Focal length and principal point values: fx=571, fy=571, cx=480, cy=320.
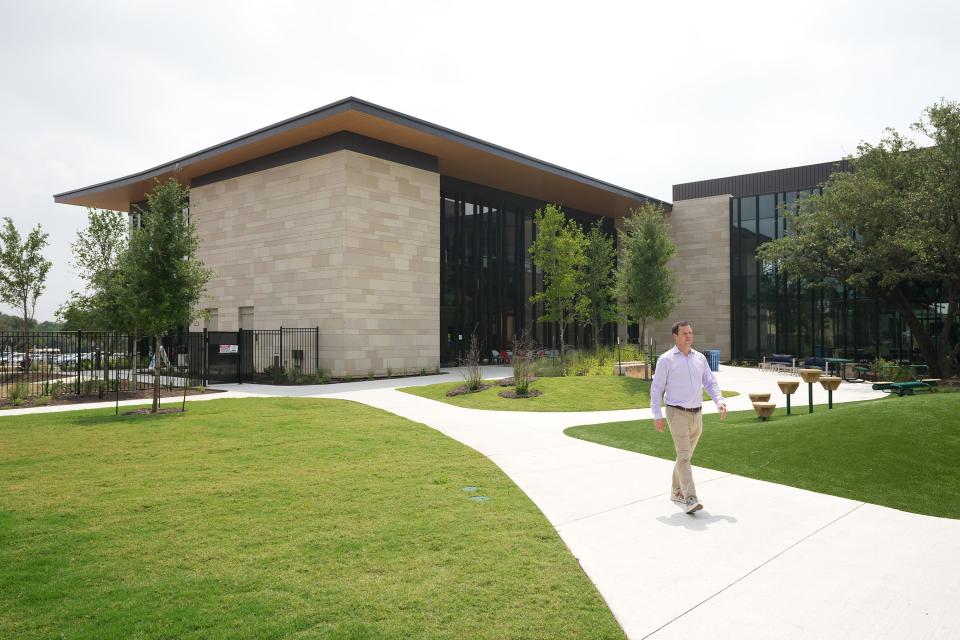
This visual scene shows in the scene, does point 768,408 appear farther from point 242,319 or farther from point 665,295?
point 242,319

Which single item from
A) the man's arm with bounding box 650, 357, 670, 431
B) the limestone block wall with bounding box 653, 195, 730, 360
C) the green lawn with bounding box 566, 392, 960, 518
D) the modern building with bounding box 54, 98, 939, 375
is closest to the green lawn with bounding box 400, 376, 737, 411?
the green lawn with bounding box 566, 392, 960, 518

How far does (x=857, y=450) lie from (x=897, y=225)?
1953cm

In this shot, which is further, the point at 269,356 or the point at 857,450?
the point at 269,356

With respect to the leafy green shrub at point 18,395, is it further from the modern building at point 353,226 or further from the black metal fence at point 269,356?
the black metal fence at point 269,356

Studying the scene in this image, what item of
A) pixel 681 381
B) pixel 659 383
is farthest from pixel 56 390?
pixel 681 381

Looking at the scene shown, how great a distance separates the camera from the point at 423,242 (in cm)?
2688

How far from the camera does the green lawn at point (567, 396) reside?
51.2ft

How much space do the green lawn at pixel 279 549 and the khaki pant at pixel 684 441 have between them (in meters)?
1.69

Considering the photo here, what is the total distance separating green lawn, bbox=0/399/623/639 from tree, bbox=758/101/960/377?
2175 centimetres

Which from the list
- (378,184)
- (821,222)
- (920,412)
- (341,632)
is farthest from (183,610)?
(821,222)

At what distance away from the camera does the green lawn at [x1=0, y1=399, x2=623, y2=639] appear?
12.5 ft

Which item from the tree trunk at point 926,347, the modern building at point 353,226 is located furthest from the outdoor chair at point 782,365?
the modern building at point 353,226

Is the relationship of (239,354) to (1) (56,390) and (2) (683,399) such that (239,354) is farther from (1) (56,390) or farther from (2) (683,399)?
(2) (683,399)

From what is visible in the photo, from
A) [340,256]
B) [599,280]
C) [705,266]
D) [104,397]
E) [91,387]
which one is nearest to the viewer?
[104,397]
